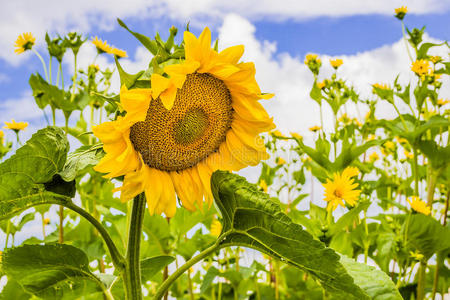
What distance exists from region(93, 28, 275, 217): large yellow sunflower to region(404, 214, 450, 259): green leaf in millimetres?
859

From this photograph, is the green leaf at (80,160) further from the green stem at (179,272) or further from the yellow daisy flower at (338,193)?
the yellow daisy flower at (338,193)

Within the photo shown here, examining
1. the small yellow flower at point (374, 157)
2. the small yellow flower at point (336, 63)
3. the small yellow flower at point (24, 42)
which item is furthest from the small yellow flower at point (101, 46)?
the small yellow flower at point (374, 157)

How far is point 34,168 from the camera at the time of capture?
1.79 ft

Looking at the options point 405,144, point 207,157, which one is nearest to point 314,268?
point 207,157

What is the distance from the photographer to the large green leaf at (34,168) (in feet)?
1.78

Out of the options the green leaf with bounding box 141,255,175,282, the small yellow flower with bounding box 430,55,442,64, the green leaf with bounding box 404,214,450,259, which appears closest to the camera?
the green leaf with bounding box 141,255,175,282

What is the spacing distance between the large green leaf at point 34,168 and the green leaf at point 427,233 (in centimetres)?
108

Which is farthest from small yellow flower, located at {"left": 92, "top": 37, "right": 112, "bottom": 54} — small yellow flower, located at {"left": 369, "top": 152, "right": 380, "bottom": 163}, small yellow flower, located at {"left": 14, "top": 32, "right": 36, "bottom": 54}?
small yellow flower, located at {"left": 369, "top": 152, "right": 380, "bottom": 163}

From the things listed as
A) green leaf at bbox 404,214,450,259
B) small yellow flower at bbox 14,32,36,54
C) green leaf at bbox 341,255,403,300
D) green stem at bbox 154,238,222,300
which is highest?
small yellow flower at bbox 14,32,36,54

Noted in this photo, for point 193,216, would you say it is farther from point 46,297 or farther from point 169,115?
point 169,115

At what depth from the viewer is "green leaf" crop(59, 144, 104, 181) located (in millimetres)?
533

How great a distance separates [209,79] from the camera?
0.61 meters

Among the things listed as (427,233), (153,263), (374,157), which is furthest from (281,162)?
(153,263)

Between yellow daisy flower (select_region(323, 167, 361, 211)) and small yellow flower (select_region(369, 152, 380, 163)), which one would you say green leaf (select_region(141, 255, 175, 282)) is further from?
small yellow flower (select_region(369, 152, 380, 163))
